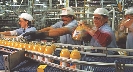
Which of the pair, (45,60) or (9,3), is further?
(9,3)

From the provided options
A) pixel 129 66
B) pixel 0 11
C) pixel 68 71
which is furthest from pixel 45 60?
pixel 0 11

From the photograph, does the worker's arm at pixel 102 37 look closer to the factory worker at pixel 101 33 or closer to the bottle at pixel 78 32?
the factory worker at pixel 101 33

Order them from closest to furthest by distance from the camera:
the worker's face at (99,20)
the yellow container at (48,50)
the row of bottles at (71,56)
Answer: the row of bottles at (71,56) → the yellow container at (48,50) → the worker's face at (99,20)

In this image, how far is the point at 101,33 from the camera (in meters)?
3.27

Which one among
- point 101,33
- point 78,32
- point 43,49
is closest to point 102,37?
point 101,33

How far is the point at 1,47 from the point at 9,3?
6051 mm

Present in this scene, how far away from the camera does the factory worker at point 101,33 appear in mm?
3221

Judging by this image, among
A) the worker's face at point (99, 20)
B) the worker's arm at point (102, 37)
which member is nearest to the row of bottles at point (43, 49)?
the worker's arm at point (102, 37)

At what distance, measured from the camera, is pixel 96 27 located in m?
3.67

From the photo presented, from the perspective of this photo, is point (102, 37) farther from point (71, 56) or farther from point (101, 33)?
point (71, 56)

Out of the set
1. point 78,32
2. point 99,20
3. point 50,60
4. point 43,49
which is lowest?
point 50,60

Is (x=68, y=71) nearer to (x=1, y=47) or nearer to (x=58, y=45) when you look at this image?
(x=58, y=45)

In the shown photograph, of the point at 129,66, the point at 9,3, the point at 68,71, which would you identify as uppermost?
the point at 9,3

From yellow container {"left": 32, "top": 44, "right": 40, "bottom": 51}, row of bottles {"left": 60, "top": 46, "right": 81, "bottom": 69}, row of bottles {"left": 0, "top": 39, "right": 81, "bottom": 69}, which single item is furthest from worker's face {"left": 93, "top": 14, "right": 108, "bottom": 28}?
row of bottles {"left": 60, "top": 46, "right": 81, "bottom": 69}
